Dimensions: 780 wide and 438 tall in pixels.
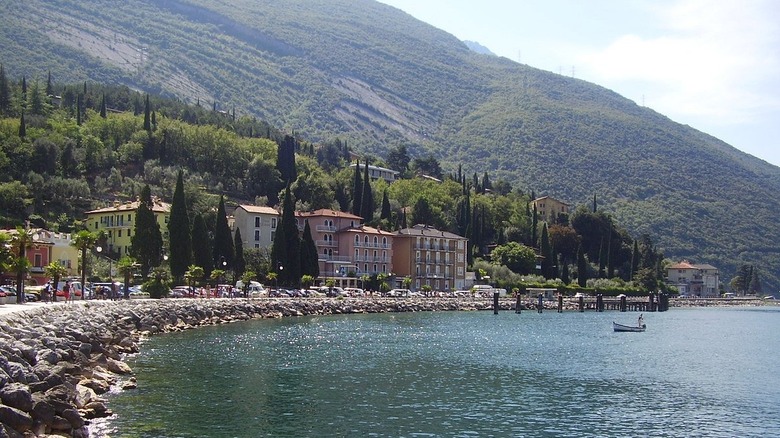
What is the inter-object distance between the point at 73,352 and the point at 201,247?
151 ft

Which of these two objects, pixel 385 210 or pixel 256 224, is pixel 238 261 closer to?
pixel 256 224

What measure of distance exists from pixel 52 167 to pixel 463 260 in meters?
50.6

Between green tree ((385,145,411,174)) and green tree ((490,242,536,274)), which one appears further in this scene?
green tree ((385,145,411,174))

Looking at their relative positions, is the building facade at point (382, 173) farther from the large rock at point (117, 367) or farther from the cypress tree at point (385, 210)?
the large rock at point (117, 367)

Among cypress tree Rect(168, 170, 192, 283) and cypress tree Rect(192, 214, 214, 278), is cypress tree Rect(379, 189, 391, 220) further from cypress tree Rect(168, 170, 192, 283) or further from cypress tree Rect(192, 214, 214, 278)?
cypress tree Rect(168, 170, 192, 283)

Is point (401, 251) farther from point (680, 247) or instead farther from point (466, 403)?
point (680, 247)

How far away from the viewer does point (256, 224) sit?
9931 centimetres

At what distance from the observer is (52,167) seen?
10500 centimetres

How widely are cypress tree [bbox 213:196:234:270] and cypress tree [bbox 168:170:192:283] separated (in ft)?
25.0

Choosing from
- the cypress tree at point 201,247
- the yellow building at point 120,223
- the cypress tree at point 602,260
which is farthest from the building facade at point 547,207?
the cypress tree at point 201,247

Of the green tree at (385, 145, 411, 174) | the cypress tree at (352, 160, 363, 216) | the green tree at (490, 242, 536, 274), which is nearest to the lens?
the cypress tree at (352, 160, 363, 216)

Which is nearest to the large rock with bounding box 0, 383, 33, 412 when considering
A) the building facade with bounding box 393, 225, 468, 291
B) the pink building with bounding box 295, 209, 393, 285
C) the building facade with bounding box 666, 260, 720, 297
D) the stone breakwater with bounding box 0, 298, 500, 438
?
the stone breakwater with bounding box 0, 298, 500, 438

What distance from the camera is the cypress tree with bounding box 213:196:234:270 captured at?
82562 mm

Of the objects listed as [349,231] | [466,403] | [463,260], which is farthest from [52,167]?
[466,403]
